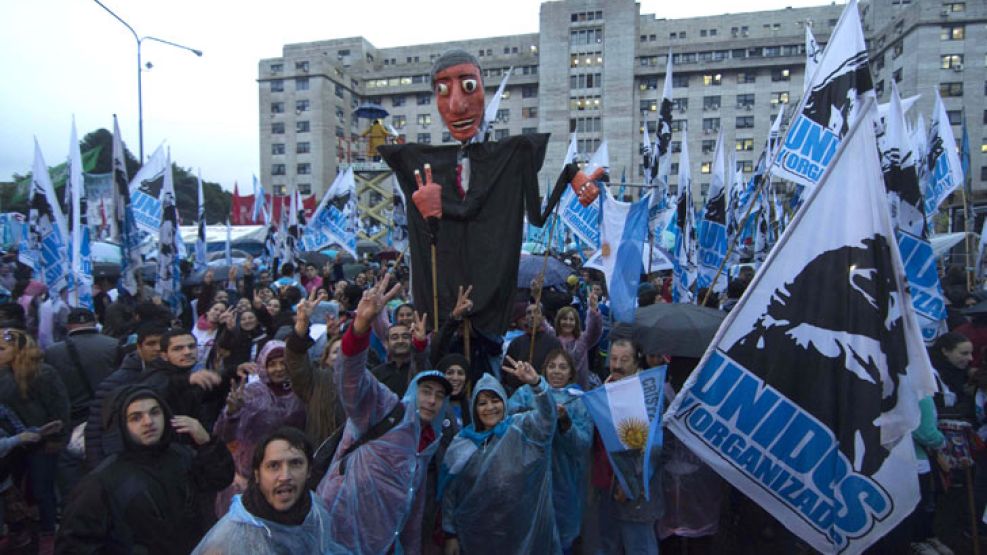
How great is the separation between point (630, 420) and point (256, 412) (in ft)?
7.91

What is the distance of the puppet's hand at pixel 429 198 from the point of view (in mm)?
4797

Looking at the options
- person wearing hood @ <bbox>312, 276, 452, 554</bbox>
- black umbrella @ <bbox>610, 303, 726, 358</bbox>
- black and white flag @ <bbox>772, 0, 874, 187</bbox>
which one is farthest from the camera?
black and white flag @ <bbox>772, 0, 874, 187</bbox>

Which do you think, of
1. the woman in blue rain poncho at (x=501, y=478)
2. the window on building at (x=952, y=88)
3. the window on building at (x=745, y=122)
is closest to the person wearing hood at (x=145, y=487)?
the woman in blue rain poncho at (x=501, y=478)

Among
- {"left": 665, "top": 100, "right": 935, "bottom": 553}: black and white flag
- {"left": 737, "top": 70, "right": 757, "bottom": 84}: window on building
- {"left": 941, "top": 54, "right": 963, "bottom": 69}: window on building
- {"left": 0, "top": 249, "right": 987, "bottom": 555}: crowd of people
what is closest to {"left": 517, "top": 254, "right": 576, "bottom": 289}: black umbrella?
{"left": 0, "top": 249, "right": 987, "bottom": 555}: crowd of people

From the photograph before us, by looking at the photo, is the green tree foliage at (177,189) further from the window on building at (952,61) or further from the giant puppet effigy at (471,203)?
the window on building at (952,61)

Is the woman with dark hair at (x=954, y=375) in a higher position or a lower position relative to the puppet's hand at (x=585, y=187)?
lower

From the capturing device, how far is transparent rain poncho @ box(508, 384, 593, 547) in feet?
12.3

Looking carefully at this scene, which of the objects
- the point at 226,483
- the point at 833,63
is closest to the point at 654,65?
the point at 833,63

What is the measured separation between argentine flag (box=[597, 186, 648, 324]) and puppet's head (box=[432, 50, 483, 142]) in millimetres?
1740

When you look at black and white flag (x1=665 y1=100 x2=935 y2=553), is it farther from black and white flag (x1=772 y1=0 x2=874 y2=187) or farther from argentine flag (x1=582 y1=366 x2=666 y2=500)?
black and white flag (x1=772 y1=0 x2=874 y2=187)

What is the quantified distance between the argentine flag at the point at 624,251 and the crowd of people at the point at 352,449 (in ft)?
2.10

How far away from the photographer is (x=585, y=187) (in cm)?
486

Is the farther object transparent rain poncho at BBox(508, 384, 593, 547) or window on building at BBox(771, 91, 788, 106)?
window on building at BBox(771, 91, 788, 106)

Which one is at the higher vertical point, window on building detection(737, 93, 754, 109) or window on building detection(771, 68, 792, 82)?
window on building detection(771, 68, 792, 82)
